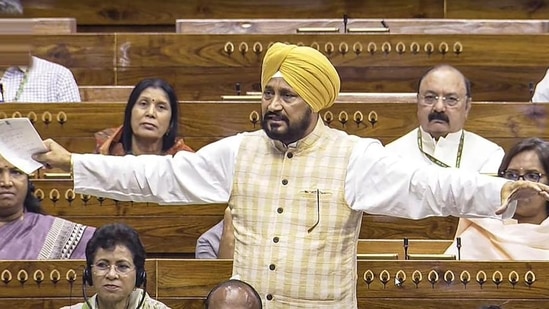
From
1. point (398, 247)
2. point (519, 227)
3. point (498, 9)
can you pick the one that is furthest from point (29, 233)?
point (498, 9)

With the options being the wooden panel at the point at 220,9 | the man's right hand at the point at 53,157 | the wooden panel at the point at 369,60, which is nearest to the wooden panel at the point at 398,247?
the man's right hand at the point at 53,157

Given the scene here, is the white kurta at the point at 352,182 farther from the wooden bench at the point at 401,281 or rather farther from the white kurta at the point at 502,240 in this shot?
the white kurta at the point at 502,240

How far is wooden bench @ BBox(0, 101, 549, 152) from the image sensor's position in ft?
8.05

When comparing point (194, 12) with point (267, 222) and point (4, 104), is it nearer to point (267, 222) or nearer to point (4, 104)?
point (4, 104)

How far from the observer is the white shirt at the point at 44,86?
2658mm

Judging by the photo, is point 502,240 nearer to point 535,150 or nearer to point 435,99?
point 535,150

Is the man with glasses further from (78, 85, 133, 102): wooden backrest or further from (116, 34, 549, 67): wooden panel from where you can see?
(78, 85, 133, 102): wooden backrest

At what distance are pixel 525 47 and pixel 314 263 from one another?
1525mm

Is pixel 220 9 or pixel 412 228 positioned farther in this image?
pixel 220 9

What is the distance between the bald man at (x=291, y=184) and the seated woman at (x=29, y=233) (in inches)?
19.1

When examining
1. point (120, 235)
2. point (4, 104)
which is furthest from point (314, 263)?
point (4, 104)

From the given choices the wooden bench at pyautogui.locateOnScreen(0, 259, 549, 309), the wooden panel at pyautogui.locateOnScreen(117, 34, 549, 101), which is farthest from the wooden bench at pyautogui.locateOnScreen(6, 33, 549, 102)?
the wooden bench at pyautogui.locateOnScreen(0, 259, 549, 309)

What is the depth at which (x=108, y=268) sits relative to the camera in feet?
5.58

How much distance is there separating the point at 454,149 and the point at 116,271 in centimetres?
90
